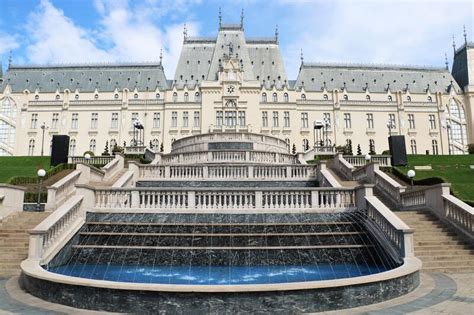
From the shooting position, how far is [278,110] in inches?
3024

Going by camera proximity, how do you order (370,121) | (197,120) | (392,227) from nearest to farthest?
1. (392,227)
2. (197,120)
3. (370,121)

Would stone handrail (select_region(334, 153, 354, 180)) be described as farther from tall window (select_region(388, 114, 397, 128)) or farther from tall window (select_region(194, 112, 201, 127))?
tall window (select_region(388, 114, 397, 128))

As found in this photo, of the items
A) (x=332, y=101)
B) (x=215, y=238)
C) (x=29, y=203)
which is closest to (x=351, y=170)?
(x=215, y=238)

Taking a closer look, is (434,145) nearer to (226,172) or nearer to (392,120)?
(392,120)

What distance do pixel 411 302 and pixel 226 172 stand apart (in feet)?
52.6

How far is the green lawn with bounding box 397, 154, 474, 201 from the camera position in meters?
22.4

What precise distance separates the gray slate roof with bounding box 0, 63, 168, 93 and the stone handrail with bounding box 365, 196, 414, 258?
73050 millimetres

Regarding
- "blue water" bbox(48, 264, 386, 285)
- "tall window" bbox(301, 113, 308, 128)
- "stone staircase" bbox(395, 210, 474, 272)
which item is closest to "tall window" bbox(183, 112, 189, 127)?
"tall window" bbox(301, 113, 308, 128)

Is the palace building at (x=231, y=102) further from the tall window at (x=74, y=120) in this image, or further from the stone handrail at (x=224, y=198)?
the stone handrail at (x=224, y=198)

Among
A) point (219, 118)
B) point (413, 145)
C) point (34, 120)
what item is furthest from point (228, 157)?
point (34, 120)

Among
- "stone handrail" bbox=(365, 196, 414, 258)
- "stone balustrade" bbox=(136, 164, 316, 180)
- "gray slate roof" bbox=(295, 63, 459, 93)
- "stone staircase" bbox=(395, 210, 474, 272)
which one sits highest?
"gray slate roof" bbox=(295, 63, 459, 93)

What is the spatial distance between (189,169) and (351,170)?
1147 centimetres

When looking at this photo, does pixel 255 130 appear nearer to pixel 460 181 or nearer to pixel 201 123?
pixel 201 123

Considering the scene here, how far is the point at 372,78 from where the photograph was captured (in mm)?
86312
